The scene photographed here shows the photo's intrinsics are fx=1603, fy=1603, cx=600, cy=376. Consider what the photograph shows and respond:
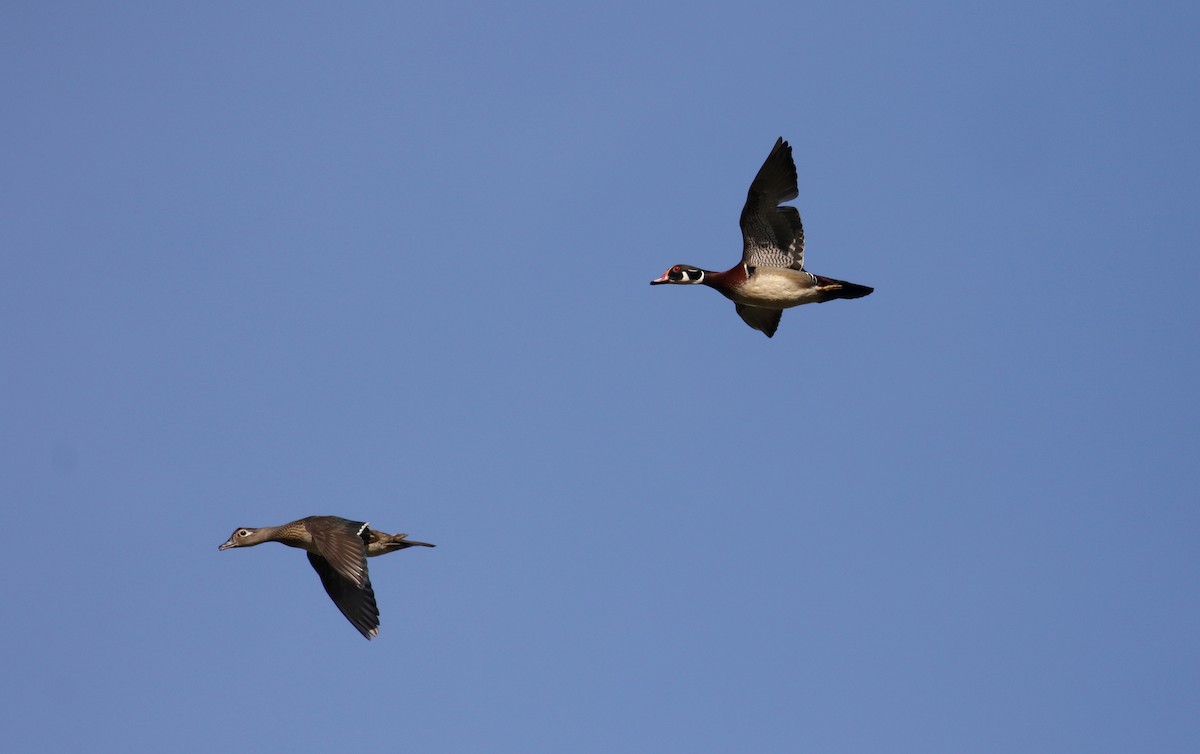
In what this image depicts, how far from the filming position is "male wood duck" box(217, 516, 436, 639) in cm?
2830

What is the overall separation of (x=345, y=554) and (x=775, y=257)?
9.82m

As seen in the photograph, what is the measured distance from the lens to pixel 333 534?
28750mm

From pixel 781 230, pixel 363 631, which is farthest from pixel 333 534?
pixel 781 230

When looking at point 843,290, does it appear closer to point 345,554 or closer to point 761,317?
point 761,317

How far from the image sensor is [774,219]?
30391 mm

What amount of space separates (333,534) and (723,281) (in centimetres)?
880

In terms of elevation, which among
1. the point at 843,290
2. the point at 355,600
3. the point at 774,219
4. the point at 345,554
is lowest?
the point at 355,600

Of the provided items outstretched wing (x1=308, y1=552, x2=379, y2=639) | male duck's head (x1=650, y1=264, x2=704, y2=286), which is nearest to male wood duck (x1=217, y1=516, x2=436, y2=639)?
outstretched wing (x1=308, y1=552, x2=379, y2=639)

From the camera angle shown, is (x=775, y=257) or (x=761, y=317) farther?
(x=761, y=317)

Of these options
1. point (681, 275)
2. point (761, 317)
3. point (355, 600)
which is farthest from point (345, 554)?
point (761, 317)

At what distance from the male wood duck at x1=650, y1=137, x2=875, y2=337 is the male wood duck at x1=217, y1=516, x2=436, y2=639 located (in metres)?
7.76

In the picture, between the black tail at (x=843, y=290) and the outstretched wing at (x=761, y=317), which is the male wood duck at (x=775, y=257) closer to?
the black tail at (x=843, y=290)

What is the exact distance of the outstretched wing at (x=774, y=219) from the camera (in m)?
30.1

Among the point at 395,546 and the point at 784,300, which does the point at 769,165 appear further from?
the point at 395,546
